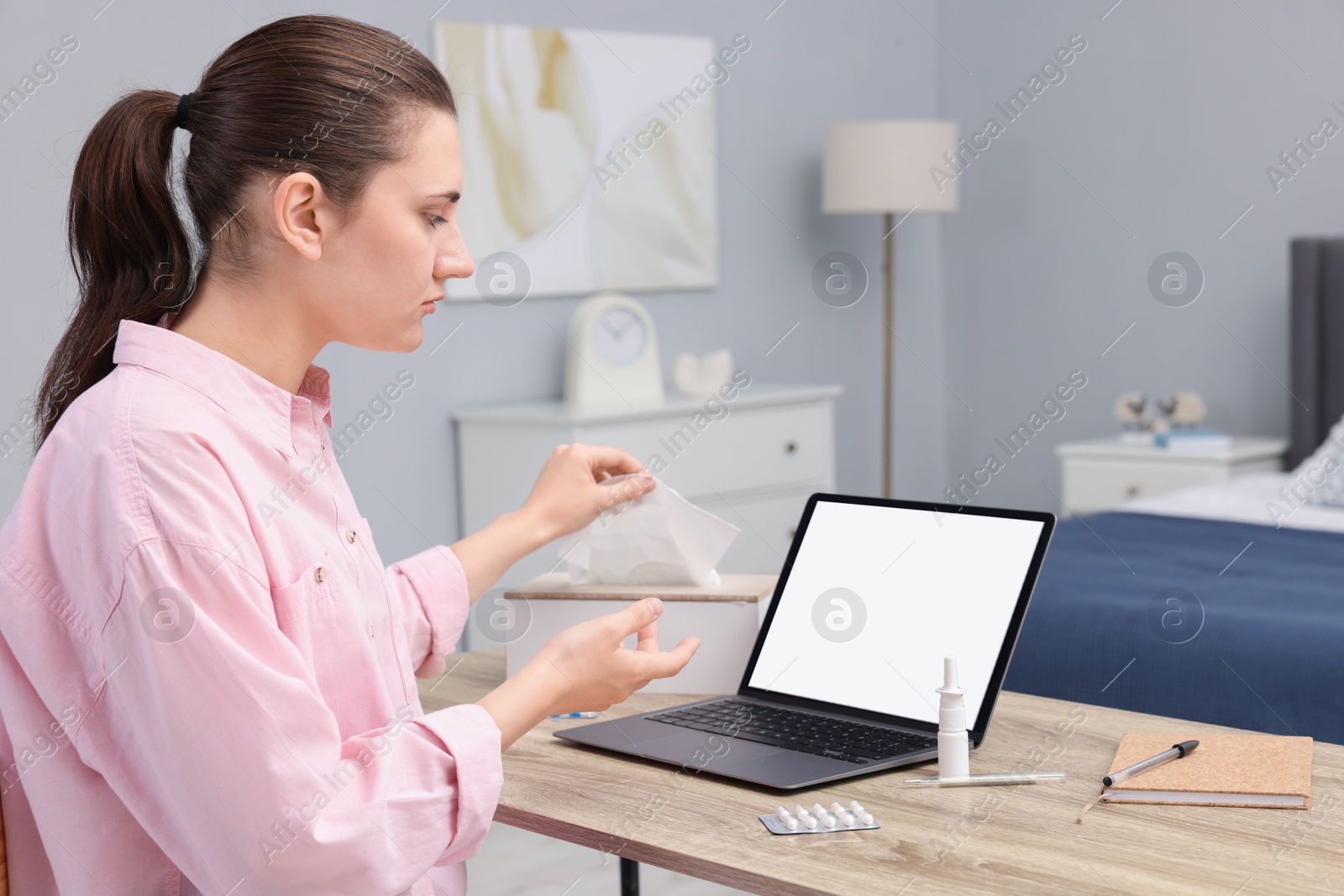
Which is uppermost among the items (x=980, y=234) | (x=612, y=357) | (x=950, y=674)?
(x=980, y=234)

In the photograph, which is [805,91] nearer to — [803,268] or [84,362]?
[803,268]

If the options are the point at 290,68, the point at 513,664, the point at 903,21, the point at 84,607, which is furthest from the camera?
the point at 903,21

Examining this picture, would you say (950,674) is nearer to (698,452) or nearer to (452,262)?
(452,262)

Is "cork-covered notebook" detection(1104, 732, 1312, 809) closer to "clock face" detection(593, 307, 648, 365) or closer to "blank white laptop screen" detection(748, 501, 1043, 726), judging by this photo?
"blank white laptop screen" detection(748, 501, 1043, 726)

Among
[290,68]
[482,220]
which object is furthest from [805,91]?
[290,68]

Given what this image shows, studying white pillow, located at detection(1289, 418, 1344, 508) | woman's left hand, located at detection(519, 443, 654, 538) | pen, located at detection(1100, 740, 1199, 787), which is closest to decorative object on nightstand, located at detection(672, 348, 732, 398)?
white pillow, located at detection(1289, 418, 1344, 508)

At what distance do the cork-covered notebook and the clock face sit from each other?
9.22 ft

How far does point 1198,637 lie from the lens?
221 cm

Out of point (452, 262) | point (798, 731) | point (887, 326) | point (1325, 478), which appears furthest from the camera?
point (887, 326)

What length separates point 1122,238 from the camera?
4629mm

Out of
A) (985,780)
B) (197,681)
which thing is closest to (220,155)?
(197,681)

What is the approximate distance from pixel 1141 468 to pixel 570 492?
294 cm

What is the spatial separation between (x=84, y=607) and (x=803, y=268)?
3.99 m

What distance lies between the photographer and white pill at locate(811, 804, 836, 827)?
1.08m
